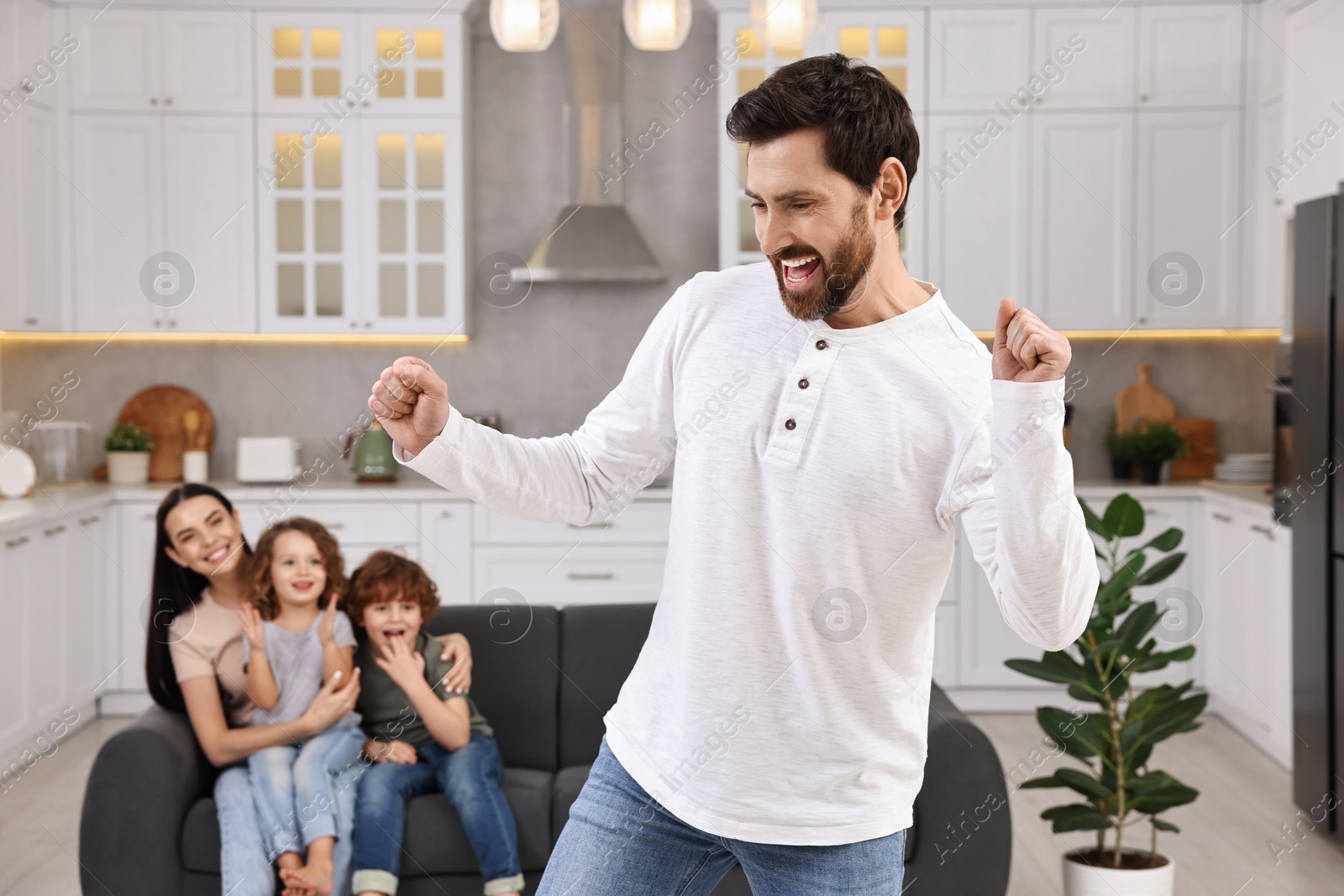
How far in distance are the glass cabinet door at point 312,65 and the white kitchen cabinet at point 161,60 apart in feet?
0.22

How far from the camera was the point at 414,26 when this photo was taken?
4.27 m

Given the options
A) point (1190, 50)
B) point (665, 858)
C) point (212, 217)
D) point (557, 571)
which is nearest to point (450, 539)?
point (557, 571)

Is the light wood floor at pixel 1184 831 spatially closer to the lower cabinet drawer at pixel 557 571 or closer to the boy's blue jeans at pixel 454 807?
the boy's blue jeans at pixel 454 807

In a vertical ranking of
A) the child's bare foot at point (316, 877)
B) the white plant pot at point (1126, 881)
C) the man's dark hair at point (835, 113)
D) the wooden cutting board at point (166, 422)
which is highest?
the man's dark hair at point (835, 113)

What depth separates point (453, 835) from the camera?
2240 millimetres

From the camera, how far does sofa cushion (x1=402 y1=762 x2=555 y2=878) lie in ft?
7.31

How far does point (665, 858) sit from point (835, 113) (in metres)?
0.80

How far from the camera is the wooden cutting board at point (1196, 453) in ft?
14.9

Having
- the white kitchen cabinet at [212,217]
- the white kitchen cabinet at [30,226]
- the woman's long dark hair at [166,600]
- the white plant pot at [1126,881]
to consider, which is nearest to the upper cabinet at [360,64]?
the white kitchen cabinet at [212,217]

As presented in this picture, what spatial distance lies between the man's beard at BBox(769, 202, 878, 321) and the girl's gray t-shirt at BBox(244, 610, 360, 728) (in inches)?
61.4

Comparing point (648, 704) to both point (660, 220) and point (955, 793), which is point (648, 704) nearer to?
point (955, 793)

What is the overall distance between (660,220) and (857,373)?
3.51 meters

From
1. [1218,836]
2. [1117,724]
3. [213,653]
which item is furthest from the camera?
[1218,836]

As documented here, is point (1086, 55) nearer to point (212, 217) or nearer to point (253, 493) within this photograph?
point (212, 217)
